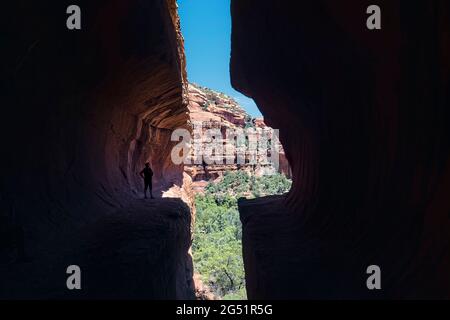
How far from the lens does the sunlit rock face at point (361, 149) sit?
102 inches

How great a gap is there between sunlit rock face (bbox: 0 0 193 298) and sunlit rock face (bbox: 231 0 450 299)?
193 cm

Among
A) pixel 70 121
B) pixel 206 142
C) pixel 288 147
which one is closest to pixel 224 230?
pixel 288 147

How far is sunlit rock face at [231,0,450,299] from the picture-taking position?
258cm

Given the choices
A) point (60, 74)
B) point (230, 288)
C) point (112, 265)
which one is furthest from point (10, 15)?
point (230, 288)

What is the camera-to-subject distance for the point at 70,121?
20.5 feet

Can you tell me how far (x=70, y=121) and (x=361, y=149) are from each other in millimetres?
4909

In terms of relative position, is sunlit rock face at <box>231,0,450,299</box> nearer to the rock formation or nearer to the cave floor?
the cave floor

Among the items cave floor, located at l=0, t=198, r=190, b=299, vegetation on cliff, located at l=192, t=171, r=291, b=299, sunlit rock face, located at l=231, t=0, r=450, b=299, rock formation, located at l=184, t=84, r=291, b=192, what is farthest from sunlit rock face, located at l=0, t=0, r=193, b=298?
rock formation, located at l=184, t=84, r=291, b=192

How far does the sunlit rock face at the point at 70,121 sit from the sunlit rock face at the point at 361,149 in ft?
6.34

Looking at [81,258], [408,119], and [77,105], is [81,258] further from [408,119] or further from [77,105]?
[408,119]

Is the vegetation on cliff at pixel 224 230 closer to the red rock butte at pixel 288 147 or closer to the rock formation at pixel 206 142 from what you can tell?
the rock formation at pixel 206 142

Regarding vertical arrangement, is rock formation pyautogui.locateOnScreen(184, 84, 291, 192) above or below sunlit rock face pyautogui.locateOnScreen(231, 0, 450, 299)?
above

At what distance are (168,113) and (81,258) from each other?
10.1 metres

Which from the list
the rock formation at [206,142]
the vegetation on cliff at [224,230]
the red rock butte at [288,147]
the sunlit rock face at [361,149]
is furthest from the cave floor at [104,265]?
the rock formation at [206,142]
